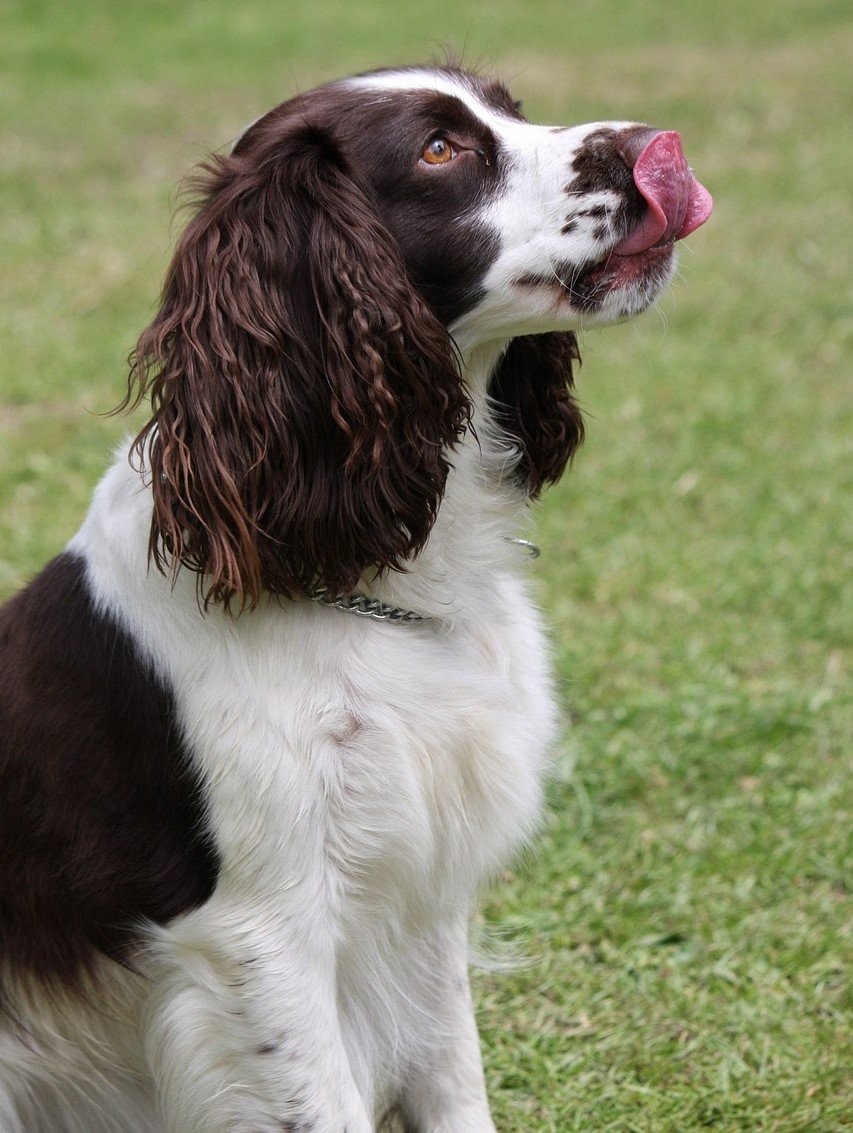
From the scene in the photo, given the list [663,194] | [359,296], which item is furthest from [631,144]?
[359,296]

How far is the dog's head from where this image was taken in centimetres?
251

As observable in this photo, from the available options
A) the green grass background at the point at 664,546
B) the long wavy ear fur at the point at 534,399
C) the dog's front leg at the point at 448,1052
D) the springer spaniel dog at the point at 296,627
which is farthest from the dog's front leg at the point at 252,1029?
the long wavy ear fur at the point at 534,399

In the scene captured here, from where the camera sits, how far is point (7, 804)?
9.14 feet

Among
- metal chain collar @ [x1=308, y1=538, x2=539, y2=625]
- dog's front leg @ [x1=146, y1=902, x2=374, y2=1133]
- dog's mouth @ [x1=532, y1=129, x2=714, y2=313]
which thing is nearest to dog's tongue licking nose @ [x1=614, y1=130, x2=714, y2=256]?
dog's mouth @ [x1=532, y1=129, x2=714, y2=313]

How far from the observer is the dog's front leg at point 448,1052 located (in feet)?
10.2

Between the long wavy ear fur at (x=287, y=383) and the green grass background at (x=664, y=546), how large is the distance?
82 centimetres

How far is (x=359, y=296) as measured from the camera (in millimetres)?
2520

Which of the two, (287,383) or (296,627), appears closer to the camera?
(287,383)

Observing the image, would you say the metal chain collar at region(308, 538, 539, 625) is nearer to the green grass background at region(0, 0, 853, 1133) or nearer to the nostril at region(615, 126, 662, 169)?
the nostril at region(615, 126, 662, 169)

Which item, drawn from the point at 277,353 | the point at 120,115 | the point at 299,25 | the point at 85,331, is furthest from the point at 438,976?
the point at 299,25

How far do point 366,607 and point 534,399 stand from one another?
0.68 meters

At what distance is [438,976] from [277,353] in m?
1.43

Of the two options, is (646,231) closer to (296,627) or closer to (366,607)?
(366,607)

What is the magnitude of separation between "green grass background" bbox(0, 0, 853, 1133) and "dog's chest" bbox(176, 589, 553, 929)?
3.27 ft
